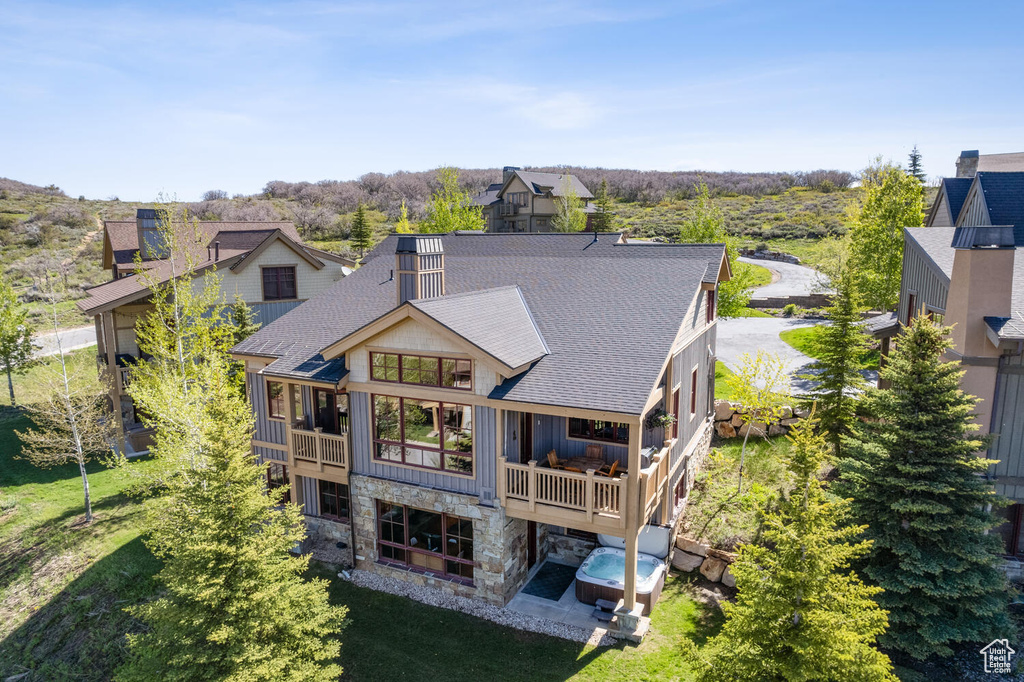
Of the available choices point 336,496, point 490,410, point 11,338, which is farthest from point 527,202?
point 490,410

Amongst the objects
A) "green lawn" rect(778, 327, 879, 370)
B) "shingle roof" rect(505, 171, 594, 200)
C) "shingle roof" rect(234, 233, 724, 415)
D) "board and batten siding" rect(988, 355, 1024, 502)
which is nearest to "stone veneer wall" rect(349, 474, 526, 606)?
"shingle roof" rect(234, 233, 724, 415)

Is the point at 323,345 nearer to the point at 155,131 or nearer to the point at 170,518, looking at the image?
the point at 170,518

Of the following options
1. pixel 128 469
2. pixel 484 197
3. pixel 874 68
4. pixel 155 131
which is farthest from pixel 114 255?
pixel 484 197

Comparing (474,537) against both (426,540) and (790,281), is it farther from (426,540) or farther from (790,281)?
(790,281)

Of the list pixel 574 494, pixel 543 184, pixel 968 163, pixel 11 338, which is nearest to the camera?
pixel 574 494

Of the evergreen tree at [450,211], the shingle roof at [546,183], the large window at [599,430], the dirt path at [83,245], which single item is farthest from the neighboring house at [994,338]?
the dirt path at [83,245]

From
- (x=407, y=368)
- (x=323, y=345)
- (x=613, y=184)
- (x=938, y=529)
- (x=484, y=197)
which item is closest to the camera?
(x=938, y=529)

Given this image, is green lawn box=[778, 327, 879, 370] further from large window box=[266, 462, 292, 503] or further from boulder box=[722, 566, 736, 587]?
large window box=[266, 462, 292, 503]
